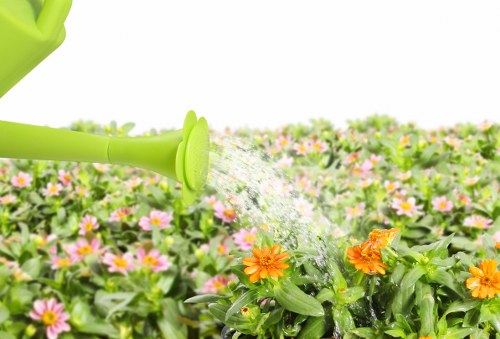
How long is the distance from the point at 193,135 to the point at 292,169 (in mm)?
2121

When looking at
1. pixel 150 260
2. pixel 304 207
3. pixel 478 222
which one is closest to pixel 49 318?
pixel 150 260

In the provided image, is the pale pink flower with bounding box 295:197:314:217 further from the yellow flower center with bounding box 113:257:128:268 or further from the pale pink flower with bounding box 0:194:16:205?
the pale pink flower with bounding box 0:194:16:205

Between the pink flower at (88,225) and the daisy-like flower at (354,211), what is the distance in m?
1.08

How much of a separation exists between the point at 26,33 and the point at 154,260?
1.36 m

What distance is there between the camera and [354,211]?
3.38 m

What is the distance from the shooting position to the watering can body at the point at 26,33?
66.4 inches

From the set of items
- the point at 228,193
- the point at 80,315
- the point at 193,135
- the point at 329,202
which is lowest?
the point at 80,315

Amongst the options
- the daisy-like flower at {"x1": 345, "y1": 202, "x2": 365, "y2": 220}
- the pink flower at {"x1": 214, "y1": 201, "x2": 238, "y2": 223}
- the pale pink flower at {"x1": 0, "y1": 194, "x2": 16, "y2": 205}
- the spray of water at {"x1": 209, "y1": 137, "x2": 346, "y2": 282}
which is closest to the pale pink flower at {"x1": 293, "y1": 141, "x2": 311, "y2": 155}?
the daisy-like flower at {"x1": 345, "y1": 202, "x2": 365, "y2": 220}

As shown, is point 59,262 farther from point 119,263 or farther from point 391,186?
point 391,186

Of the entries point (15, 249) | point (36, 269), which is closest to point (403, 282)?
point (36, 269)

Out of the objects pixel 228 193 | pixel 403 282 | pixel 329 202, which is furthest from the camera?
pixel 329 202

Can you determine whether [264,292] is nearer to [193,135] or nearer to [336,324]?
[336,324]

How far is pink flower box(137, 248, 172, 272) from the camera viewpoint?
290cm

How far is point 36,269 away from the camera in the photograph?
3.10 m
